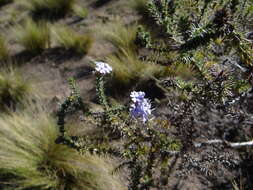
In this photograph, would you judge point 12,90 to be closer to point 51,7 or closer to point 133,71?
point 133,71

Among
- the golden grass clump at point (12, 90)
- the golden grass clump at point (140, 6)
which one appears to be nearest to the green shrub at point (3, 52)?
the golden grass clump at point (12, 90)

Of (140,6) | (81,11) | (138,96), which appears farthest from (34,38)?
(138,96)

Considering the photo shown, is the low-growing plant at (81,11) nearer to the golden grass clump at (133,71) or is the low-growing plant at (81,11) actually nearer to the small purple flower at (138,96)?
the golden grass clump at (133,71)

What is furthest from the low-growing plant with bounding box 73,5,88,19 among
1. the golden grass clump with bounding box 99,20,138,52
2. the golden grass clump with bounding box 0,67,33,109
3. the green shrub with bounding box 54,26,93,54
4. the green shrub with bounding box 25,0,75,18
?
the golden grass clump with bounding box 0,67,33,109

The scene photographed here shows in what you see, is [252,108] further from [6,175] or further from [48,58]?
[48,58]

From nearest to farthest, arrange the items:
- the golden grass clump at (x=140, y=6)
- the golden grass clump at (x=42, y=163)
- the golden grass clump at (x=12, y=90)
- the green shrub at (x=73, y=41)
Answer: the golden grass clump at (x=42, y=163)
the golden grass clump at (x=12, y=90)
the green shrub at (x=73, y=41)
the golden grass clump at (x=140, y=6)

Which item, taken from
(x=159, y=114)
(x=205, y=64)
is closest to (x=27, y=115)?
(x=159, y=114)
